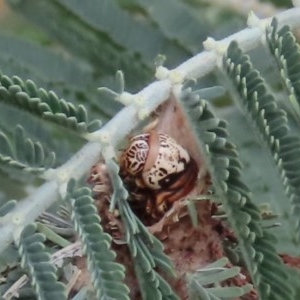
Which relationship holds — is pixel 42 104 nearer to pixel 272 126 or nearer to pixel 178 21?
pixel 272 126

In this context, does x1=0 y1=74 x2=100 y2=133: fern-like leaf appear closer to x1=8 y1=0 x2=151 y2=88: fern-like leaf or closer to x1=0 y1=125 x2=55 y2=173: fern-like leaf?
x1=0 y1=125 x2=55 y2=173: fern-like leaf

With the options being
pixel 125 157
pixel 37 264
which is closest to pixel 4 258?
pixel 37 264

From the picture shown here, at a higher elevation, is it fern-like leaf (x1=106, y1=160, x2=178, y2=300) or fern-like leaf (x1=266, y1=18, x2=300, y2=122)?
fern-like leaf (x1=266, y1=18, x2=300, y2=122)

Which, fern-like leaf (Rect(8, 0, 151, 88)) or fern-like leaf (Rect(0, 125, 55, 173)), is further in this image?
fern-like leaf (Rect(8, 0, 151, 88))

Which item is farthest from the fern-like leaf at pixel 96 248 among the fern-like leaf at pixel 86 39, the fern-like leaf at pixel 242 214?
the fern-like leaf at pixel 86 39

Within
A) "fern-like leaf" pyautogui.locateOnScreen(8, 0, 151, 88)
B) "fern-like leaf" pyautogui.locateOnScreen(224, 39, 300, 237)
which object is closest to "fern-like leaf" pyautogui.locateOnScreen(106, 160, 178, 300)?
"fern-like leaf" pyautogui.locateOnScreen(224, 39, 300, 237)

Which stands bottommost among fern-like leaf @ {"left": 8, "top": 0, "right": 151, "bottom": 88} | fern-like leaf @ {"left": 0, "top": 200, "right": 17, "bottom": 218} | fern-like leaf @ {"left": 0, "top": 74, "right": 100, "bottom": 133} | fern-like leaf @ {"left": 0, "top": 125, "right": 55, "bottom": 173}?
fern-like leaf @ {"left": 0, "top": 200, "right": 17, "bottom": 218}
